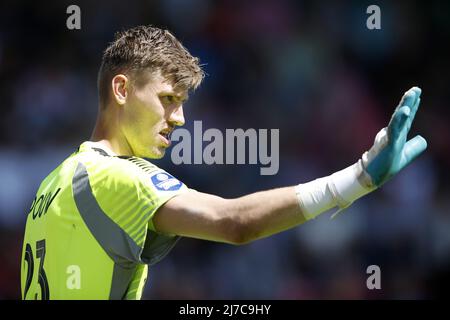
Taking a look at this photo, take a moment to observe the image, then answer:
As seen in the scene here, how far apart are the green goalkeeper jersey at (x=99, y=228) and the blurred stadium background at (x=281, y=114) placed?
474cm

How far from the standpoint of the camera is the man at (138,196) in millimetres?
3461

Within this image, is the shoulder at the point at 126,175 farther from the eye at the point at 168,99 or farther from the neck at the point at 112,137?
the eye at the point at 168,99

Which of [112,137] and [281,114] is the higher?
[281,114]

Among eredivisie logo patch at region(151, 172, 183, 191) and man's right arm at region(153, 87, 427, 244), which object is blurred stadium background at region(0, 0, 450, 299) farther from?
man's right arm at region(153, 87, 427, 244)

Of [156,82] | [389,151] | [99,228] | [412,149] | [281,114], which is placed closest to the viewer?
[389,151]

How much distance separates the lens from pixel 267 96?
9383 millimetres

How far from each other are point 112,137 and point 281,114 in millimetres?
5280

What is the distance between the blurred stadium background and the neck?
14.9 feet

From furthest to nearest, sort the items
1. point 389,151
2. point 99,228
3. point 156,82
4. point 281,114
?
point 281,114
point 156,82
point 99,228
point 389,151

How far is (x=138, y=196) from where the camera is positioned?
11.9 ft

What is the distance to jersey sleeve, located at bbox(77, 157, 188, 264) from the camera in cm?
362

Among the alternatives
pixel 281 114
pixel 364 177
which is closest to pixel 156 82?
pixel 364 177

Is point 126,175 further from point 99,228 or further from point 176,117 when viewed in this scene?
point 176,117
